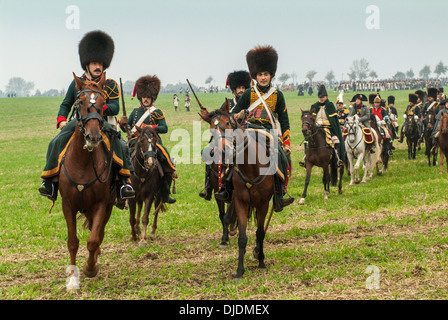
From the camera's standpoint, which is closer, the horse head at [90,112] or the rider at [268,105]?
the horse head at [90,112]

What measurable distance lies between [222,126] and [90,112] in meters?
1.79

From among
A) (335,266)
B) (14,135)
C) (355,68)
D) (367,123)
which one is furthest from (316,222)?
(355,68)

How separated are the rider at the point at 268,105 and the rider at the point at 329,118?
23.5 ft

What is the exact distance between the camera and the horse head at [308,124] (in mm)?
15727

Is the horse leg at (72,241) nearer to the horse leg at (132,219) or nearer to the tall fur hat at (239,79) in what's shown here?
the horse leg at (132,219)

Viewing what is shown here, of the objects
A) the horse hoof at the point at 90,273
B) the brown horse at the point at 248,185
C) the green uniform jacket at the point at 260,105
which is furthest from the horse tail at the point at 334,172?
the horse hoof at the point at 90,273

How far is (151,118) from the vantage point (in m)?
11.8

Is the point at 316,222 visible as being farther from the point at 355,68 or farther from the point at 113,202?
the point at 355,68

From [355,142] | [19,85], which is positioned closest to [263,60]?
[355,142]

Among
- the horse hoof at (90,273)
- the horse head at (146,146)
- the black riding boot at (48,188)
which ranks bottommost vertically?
the horse hoof at (90,273)

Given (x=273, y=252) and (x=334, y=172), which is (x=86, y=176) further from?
(x=334, y=172)

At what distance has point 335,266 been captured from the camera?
8.42m

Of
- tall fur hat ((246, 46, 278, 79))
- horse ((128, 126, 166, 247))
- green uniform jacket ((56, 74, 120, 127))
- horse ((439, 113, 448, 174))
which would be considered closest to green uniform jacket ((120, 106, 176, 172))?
horse ((128, 126, 166, 247))

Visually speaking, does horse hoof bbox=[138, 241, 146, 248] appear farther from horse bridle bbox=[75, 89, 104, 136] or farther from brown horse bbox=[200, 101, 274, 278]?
horse bridle bbox=[75, 89, 104, 136]
